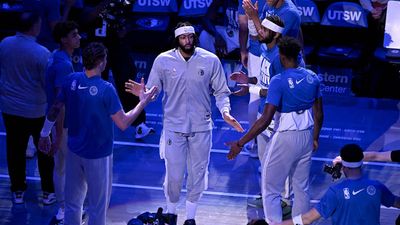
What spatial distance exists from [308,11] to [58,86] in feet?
22.7

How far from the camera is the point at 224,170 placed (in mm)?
10867

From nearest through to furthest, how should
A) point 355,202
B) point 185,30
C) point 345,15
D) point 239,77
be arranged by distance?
point 355,202, point 185,30, point 239,77, point 345,15

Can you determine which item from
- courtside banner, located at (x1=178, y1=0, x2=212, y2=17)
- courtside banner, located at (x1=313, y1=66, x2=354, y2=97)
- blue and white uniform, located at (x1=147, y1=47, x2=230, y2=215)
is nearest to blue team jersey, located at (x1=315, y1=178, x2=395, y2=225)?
blue and white uniform, located at (x1=147, y1=47, x2=230, y2=215)

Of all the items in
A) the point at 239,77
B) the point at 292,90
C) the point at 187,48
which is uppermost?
the point at 187,48

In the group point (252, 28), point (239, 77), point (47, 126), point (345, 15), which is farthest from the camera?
point (345, 15)

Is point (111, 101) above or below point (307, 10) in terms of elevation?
above

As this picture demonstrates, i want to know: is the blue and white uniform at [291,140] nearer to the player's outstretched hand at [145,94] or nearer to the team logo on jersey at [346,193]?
the player's outstretched hand at [145,94]

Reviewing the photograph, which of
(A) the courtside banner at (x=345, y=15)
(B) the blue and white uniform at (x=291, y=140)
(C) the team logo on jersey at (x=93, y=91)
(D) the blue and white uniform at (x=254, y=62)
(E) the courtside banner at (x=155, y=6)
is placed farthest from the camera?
(E) the courtside banner at (x=155, y=6)

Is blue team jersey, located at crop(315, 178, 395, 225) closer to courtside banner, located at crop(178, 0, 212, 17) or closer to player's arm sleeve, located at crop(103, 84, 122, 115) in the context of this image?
player's arm sleeve, located at crop(103, 84, 122, 115)

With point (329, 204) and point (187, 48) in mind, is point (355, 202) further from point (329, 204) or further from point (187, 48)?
point (187, 48)

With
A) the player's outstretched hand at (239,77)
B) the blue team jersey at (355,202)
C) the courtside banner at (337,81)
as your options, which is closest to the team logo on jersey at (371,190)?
the blue team jersey at (355,202)

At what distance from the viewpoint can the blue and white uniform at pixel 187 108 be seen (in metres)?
8.45

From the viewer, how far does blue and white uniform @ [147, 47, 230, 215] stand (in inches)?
332

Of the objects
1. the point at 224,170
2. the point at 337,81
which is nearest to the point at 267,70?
the point at 224,170
